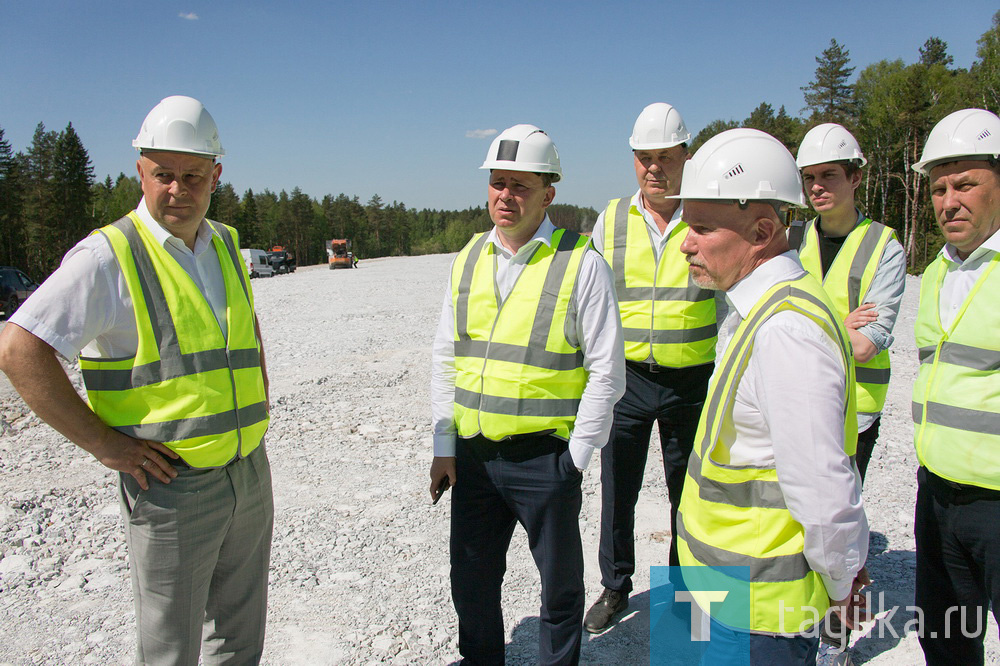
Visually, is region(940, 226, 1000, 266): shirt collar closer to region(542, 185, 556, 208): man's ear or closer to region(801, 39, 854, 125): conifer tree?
region(542, 185, 556, 208): man's ear

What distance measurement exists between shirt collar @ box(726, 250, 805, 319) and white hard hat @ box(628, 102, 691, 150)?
6.28 ft

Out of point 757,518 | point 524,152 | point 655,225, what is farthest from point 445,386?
point 757,518

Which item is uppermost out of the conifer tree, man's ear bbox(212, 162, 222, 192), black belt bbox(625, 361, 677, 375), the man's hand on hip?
the conifer tree

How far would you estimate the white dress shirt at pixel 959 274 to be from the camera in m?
2.49

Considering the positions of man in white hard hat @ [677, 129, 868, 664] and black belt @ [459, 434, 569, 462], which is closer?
man in white hard hat @ [677, 129, 868, 664]

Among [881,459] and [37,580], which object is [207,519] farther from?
[881,459]

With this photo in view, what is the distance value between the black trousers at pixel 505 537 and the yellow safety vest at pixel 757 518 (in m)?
0.97

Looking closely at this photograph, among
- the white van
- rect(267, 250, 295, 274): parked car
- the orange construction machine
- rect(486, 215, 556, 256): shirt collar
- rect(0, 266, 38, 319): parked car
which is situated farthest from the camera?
rect(267, 250, 295, 274): parked car

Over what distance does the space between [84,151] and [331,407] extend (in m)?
67.9

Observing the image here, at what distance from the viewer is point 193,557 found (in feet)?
7.89

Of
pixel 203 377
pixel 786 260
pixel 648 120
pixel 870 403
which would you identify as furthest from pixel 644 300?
pixel 203 377

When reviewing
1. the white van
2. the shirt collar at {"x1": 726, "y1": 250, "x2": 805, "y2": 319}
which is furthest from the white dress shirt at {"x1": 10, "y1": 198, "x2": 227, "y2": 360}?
the white van

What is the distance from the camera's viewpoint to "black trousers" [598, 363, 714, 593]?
3506 mm

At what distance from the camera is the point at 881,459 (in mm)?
5641
